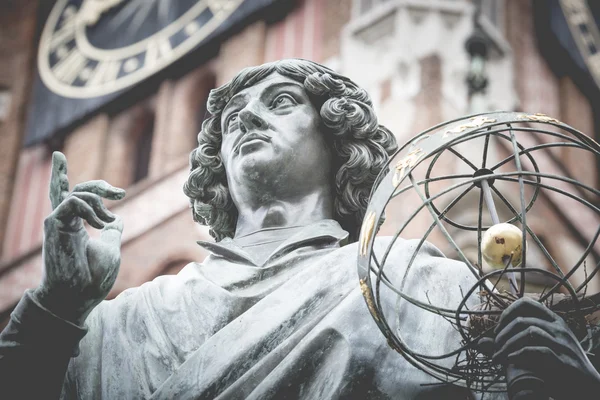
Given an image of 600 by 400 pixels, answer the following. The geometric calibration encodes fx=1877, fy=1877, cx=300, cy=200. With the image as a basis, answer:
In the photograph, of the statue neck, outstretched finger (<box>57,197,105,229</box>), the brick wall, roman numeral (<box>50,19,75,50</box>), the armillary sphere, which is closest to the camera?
the armillary sphere

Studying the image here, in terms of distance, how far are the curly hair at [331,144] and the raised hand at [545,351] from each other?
1398mm

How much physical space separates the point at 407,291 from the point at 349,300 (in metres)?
0.18

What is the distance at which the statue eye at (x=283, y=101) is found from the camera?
555cm

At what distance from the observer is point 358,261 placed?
14.8 ft

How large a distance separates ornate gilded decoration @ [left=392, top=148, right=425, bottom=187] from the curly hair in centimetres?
88

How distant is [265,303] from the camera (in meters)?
4.85

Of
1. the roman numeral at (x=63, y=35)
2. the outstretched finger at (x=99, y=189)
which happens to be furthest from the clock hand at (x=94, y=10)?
the outstretched finger at (x=99, y=189)

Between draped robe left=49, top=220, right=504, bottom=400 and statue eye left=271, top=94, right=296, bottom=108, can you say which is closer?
draped robe left=49, top=220, right=504, bottom=400

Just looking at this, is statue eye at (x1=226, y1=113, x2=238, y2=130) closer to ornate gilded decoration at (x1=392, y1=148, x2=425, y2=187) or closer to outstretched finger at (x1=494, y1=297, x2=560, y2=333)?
ornate gilded decoration at (x1=392, y1=148, x2=425, y2=187)

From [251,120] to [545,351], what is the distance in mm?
1599

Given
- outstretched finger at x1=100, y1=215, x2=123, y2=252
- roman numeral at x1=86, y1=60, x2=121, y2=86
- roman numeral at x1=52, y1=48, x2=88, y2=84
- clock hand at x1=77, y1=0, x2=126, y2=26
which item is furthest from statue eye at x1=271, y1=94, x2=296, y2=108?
clock hand at x1=77, y1=0, x2=126, y2=26

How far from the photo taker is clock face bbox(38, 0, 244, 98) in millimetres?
27812

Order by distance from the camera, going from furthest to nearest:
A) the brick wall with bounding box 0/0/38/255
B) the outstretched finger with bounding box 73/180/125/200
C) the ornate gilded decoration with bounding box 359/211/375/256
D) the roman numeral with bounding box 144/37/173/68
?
the brick wall with bounding box 0/0/38/255, the roman numeral with bounding box 144/37/173/68, the outstretched finger with bounding box 73/180/125/200, the ornate gilded decoration with bounding box 359/211/375/256

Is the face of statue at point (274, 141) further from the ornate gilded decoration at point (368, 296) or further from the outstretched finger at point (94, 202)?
the ornate gilded decoration at point (368, 296)
